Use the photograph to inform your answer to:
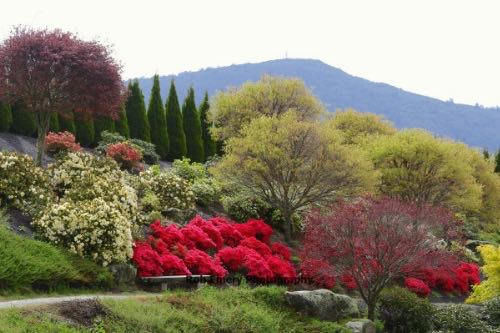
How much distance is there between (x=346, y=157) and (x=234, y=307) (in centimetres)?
993

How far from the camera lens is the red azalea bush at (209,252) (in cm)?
1529

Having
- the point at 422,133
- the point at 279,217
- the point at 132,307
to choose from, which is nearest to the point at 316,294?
the point at 132,307

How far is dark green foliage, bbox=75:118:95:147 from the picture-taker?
31.0 metres

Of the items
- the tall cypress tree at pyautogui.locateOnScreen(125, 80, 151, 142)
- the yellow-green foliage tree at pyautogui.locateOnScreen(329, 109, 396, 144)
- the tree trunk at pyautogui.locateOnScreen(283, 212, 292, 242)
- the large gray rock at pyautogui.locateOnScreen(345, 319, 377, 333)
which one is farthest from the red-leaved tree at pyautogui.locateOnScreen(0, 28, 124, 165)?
the yellow-green foliage tree at pyautogui.locateOnScreen(329, 109, 396, 144)

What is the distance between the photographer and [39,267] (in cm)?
1177

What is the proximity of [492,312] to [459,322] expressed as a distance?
2.24 meters

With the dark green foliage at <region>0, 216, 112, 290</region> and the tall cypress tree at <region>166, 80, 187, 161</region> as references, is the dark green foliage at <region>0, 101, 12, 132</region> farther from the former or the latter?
the dark green foliage at <region>0, 216, 112, 290</region>

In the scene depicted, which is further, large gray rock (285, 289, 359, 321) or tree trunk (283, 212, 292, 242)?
tree trunk (283, 212, 292, 242)

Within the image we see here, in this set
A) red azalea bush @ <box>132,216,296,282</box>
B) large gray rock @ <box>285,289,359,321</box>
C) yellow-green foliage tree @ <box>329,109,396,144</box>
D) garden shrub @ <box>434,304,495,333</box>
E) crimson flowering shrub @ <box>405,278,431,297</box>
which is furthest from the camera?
yellow-green foliage tree @ <box>329,109,396,144</box>

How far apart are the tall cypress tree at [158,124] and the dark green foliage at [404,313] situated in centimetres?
2149

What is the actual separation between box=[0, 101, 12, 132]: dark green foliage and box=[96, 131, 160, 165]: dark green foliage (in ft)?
13.7

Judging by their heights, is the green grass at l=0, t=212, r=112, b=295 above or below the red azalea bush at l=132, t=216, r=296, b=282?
above

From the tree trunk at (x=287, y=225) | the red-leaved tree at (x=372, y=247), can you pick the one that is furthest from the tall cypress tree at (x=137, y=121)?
the red-leaved tree at (x=372, y=247)

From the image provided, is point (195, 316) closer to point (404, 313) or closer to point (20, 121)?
point (404, 313)
